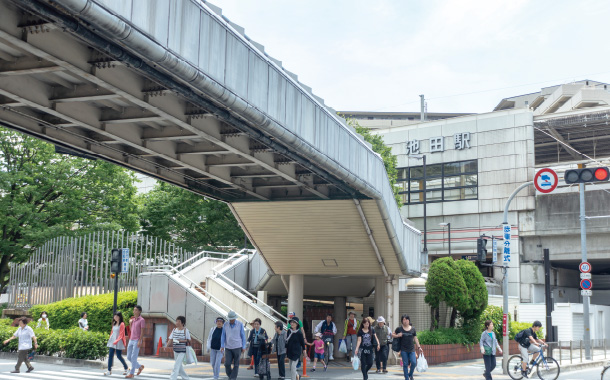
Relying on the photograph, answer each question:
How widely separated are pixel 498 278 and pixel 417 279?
23.7 meters

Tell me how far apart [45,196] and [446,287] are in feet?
73.5

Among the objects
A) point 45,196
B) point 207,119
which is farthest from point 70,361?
point 45,196

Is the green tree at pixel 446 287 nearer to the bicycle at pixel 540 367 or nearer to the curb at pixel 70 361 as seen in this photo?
the bicycle at pixel 540 367

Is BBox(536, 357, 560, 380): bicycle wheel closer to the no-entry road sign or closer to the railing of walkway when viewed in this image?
the no-entry road sign

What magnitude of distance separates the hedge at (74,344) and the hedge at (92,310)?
367 centimetres

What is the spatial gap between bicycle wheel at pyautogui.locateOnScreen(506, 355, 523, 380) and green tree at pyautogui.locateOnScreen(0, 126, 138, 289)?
23.2 meters

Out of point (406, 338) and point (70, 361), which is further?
point (70, 361)

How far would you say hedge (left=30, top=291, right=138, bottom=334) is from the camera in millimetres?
24094

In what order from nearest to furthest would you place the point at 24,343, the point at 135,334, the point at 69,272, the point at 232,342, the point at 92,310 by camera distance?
1. the point at 232,342
2. the point at 135,334
3. the point at 24,343
4. the point at 92,310
5. the point at 69,272

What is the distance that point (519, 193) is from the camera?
1850 inches

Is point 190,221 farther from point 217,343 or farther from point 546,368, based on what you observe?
point 546,368

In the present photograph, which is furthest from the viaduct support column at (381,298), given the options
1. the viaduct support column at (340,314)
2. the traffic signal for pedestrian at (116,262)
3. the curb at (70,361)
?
the curb at (70,361)

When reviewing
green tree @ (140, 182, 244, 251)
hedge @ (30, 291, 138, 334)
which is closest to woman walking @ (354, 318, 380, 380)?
hedge @ (30, 291, 138, 334)

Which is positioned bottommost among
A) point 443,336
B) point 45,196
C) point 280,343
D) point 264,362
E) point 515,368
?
point 515,368
